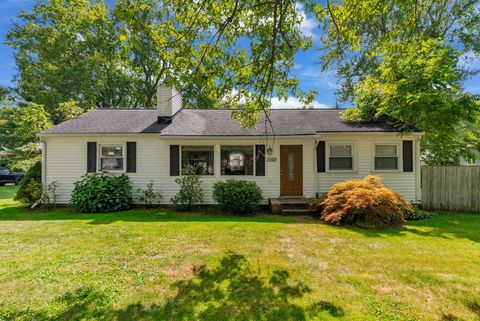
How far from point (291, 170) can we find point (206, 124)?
4.21m

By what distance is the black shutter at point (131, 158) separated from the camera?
399 inches

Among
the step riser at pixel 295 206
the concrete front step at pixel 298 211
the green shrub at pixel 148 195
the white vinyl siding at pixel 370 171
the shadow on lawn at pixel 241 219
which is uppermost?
the white vinyl siding at pixel 370 171

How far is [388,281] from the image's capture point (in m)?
3.87

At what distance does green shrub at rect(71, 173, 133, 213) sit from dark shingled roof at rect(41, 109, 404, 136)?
1.95 m

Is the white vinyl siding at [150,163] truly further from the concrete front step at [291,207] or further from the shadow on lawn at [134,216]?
the shadow on lawn at [134,216]

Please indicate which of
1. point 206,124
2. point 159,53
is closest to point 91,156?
point 206,124

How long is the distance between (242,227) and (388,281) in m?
3.95

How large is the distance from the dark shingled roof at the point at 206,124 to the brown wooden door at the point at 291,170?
0.91 m

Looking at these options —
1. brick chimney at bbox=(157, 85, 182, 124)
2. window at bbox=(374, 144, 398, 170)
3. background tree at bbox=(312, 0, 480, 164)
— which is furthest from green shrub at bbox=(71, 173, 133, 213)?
window at bbox=(374, 144, 398, 170)

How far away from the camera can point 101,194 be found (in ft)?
30.2

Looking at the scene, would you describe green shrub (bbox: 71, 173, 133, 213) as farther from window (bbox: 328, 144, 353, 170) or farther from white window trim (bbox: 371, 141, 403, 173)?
white window trim (bbox: 371, 141, 403, 173)

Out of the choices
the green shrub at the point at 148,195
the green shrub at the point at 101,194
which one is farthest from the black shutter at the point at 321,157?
the green shrub at the point at 101,194

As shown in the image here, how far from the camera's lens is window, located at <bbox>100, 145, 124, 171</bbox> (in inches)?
402

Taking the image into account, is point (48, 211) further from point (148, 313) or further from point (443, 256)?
point (443, 256)
